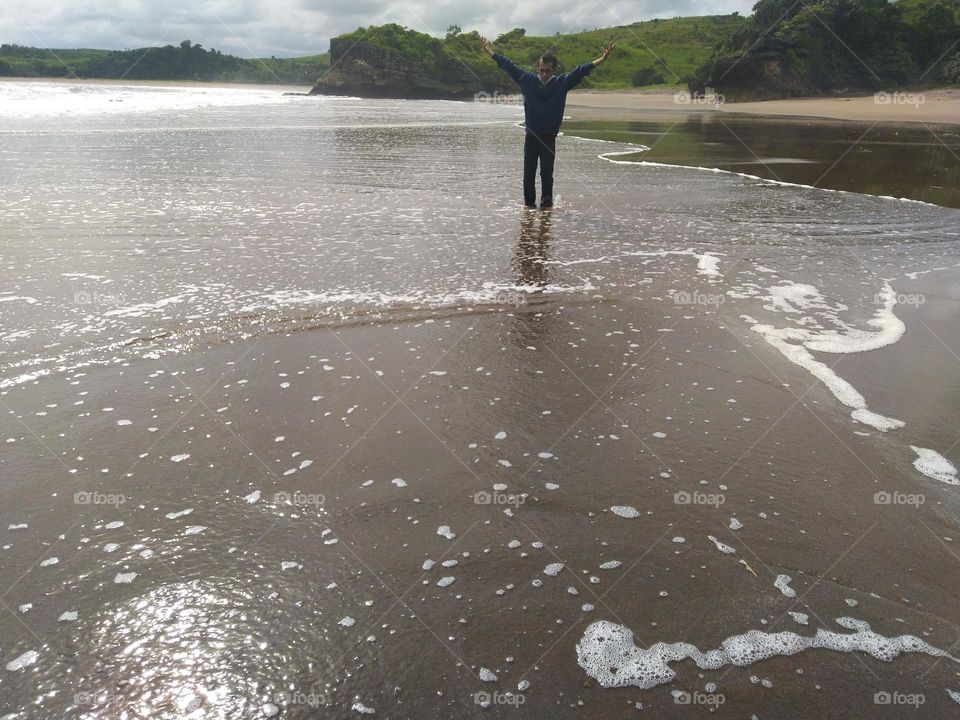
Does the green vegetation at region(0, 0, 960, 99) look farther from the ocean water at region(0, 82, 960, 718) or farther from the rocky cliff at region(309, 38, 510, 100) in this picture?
the ocean water at region(0, 82, 960, 718)

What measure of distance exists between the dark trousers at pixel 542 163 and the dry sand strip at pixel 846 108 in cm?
2960

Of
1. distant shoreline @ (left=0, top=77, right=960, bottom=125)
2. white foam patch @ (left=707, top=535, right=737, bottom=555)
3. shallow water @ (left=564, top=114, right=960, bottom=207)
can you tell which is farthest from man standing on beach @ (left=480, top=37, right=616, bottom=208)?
distant shoreline @ (left=0, top=77, right=960, bottom=125)

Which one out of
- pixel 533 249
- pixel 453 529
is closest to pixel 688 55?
pixel 533 249

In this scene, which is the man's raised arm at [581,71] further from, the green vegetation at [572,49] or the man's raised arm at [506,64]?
the green vegetation at [572,49]

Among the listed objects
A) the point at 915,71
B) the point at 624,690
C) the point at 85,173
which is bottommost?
the point at 624,690

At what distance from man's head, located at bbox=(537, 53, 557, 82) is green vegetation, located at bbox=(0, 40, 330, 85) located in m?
111

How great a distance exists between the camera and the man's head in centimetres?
925

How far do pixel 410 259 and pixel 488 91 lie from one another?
365 feet

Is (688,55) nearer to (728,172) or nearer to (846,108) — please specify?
(846,108)

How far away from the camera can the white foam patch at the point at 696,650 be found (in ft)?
6.98

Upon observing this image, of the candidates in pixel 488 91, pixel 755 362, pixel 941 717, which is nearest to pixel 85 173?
pixel 755 362

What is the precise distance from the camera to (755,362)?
4422 millimetres

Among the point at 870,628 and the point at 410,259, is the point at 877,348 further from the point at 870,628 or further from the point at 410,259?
the point at 410,259

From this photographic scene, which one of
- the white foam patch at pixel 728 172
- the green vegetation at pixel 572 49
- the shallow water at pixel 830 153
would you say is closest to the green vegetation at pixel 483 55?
the green vegetation at pixel 572 49
